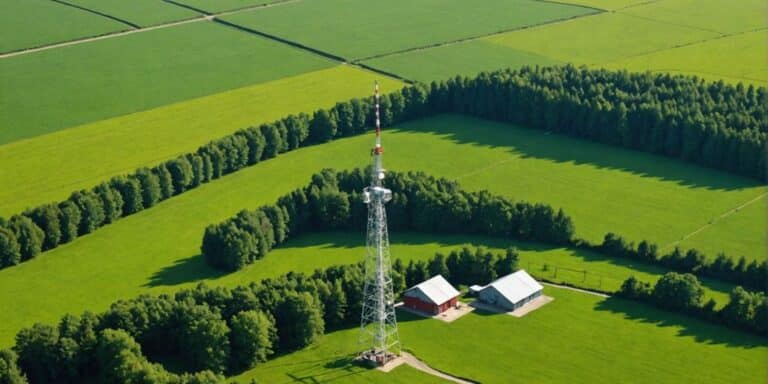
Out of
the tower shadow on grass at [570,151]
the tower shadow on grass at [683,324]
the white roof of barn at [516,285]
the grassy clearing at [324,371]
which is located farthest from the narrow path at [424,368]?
the tower shadow on grass at [570,151]

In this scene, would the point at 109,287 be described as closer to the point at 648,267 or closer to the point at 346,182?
the point at 346,182

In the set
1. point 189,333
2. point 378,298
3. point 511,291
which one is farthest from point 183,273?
point 511,291

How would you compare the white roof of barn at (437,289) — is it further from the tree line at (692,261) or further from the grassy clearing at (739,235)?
the grassy clearing at (739,235)

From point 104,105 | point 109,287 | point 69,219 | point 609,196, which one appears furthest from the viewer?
point 104,105

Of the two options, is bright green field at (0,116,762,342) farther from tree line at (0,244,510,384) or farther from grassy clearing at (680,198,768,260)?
tree line at (0,244,510,384)

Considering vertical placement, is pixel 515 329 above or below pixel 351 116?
below

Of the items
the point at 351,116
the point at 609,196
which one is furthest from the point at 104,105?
the point at 609,196

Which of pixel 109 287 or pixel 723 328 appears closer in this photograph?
pixel 723 328

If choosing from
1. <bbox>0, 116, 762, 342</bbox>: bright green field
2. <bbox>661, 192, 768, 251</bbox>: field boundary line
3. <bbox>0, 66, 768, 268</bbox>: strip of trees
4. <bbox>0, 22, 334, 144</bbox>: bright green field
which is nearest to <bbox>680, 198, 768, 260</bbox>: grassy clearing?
<bbox>661, 192, 768, 251</bbox>: field boundary line
